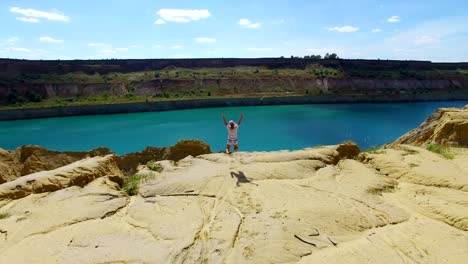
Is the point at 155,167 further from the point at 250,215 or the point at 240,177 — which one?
the point at 250,215

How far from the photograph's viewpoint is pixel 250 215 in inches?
247

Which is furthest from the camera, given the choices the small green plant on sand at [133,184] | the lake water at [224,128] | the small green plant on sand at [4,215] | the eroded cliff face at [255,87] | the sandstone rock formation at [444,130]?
the eroded cliff face at [255,87]

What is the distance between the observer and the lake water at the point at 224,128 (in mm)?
25109

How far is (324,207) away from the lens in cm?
662

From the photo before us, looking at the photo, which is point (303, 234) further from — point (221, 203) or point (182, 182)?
point (182, 182)

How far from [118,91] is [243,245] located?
4943 cm

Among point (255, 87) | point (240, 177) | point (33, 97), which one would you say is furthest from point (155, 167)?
point (255, 87)

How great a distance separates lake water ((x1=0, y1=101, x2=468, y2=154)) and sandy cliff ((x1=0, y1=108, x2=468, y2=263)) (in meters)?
13.2

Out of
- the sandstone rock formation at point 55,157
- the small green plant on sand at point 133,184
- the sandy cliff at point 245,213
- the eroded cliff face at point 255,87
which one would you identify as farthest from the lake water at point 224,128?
the sandy cliff at point 245,213

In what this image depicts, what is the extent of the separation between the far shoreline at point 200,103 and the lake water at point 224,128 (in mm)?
1478

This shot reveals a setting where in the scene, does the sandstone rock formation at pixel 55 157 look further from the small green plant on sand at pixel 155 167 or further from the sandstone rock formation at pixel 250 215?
the sandstone rock formation at pixel 250 215

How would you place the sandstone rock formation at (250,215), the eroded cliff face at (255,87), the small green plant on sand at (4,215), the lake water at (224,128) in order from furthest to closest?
the eroded cliff face at (255,87)
the lake water at (224,128)
the small green plant on sand at (4,215)
the sandstone rock formation at (250,215)

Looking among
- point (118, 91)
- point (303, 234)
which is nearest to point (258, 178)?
point (303, 234)

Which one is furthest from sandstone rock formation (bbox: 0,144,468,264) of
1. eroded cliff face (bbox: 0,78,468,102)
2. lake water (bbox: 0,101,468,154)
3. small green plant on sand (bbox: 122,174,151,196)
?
eroded cliff face (bbox: 0,78,468,102)
